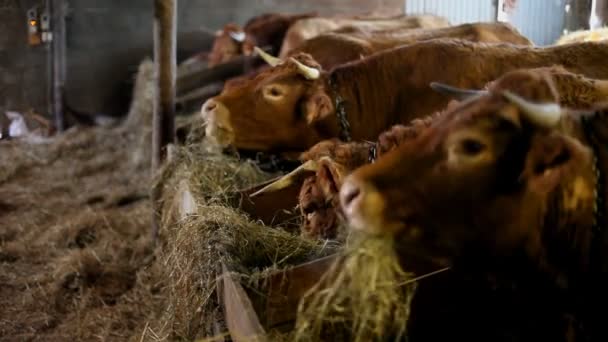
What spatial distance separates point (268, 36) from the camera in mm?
10047

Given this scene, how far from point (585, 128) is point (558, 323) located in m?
0.79

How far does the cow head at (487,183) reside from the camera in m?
2.32

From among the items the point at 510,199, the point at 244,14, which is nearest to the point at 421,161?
the point at 510,199

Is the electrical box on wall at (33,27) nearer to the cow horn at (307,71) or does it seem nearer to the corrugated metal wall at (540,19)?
the cow horn at (307,71)

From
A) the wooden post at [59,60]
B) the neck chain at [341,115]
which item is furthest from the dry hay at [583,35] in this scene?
the wooden post at [59,60]

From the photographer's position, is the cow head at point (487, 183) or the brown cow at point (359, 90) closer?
the cow head at point (487, 183)

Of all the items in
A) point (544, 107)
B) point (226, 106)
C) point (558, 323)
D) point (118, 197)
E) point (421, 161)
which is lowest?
point (118, 197)

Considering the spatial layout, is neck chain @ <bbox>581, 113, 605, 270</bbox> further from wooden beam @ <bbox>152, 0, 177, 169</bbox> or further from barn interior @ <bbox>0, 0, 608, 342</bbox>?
wooden beam @ <bbox>152, 0, 177, 169</bbox>

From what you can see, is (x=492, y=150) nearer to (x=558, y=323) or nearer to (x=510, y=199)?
(x=510, y=199)

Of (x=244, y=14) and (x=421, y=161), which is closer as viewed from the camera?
(x=421, y=161)

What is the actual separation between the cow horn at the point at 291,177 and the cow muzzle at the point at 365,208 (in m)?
1.24

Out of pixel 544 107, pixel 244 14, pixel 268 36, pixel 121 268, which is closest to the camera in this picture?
pixel 544 107

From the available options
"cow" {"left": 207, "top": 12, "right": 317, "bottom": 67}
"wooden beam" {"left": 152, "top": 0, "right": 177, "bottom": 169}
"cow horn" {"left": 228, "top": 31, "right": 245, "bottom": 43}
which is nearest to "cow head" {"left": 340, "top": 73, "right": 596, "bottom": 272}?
"wooden beam" {"left": 152, "top": 0, "right": 177, "bottom": 169}

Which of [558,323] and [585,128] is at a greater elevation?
[585,128]
